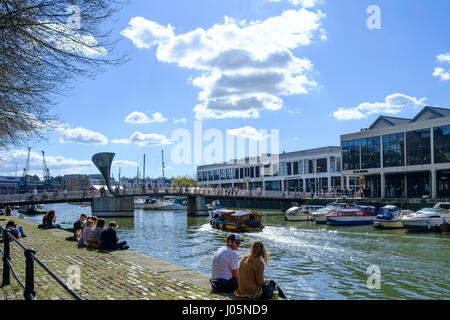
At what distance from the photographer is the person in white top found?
9.49 meters

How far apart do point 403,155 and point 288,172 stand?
40.8 m

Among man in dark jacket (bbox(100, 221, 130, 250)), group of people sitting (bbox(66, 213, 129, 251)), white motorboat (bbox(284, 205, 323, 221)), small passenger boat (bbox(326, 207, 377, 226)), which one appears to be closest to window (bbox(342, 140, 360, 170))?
white motorboat (bbox(284, 205, 323, 221))

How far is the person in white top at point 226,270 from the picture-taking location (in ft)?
31.1

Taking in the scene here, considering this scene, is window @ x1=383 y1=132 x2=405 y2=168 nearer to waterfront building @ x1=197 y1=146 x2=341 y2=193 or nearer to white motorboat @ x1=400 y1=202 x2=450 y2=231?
waterfront building @ x1=197 y1=146 x2=341 y2=193

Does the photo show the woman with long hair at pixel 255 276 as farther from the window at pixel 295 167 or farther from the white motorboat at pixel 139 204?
the white motorboat at pixel 139 204

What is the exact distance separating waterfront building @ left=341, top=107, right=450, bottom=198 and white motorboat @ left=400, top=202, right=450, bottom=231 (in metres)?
22.4

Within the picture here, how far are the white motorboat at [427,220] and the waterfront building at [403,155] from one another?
22.4m

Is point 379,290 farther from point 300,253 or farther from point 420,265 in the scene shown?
point 300,253

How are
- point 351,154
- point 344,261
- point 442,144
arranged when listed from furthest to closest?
point 351,154 → point 442,144 → point 344,261

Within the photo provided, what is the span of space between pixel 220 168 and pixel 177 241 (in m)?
98.1

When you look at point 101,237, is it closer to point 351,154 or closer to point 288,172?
point 351,154

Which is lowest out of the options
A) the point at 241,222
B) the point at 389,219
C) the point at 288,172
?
the point at 241,222

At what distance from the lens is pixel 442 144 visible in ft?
187

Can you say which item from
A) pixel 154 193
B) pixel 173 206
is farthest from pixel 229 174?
pixel 154 193
